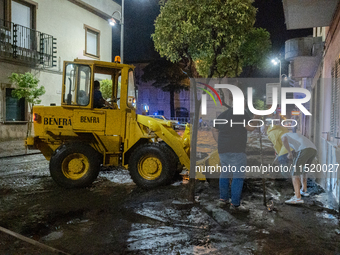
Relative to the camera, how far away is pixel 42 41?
54.4ft

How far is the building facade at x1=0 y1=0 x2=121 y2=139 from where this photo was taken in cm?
1499

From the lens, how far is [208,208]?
212 inches

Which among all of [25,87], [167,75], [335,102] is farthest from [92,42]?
[335,102]

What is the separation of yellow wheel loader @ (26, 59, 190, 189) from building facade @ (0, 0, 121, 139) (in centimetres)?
968

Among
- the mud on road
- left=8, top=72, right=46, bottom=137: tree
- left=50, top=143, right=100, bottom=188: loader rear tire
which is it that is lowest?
the mud on road

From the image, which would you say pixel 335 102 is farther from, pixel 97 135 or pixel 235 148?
pixel 97 135

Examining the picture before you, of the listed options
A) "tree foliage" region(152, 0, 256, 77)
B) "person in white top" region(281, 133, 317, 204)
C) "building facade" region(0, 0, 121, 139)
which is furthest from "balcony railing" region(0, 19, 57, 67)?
"person in white top" region(281, 133, 317, 204)

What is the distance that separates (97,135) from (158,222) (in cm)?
295

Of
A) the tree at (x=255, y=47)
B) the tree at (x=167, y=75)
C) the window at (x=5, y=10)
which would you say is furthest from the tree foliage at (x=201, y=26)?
the tree at (x=167, y=75)

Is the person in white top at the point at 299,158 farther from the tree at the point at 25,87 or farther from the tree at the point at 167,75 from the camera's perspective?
the tree at the point at 167,75

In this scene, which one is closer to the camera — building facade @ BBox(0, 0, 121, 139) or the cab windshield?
the cab windshield

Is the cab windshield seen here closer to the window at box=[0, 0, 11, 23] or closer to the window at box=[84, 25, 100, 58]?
the window at box=[0, 0, 11, 23]

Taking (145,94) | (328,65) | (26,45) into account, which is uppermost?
(145,94)

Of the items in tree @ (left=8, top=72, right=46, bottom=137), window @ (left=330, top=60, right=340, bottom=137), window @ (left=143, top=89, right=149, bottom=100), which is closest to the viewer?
window @ (left=330, top=60, right=340, bottom=137)
